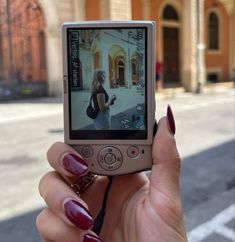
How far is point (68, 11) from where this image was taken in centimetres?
1426

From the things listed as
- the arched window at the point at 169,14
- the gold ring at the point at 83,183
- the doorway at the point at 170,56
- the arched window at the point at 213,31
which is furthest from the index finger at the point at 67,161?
the arched window at the point at 213,31

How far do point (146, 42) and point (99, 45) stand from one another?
14 centimetres

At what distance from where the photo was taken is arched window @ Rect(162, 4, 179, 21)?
1897cm

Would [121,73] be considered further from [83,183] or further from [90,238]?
[90,238]

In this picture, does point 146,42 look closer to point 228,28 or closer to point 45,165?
point 45,165

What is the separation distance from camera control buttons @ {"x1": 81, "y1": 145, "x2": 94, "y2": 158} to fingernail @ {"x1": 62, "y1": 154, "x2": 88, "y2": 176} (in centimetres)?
6

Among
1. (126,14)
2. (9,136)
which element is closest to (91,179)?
(9,136)

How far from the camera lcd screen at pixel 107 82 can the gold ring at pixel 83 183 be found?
0.49 feet

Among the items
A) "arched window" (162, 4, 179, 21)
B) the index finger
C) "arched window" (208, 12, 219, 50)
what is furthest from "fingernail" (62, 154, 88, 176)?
"arched window" (208, 12, 219, 50)

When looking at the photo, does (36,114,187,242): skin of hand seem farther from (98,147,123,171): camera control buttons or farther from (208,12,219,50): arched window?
(208,12,219,50): arched window

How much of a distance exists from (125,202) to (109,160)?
0.65 feet

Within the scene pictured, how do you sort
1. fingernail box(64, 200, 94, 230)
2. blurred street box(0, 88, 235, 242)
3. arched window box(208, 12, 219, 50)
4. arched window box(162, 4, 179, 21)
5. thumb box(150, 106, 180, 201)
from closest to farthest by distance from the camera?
1. fingernail box(64, 200, 94, 230)
2. thumb box(150, 106, 180, 201)
3. blurred street box(0, 88, 235, 242)
4. arched window box(162, 4, 179, 21)
5. arched window box(208, 12, 219, 50)

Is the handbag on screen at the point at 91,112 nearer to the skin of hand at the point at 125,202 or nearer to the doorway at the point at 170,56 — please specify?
the skin of hand at the point at 125,202

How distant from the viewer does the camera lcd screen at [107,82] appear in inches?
46.1
